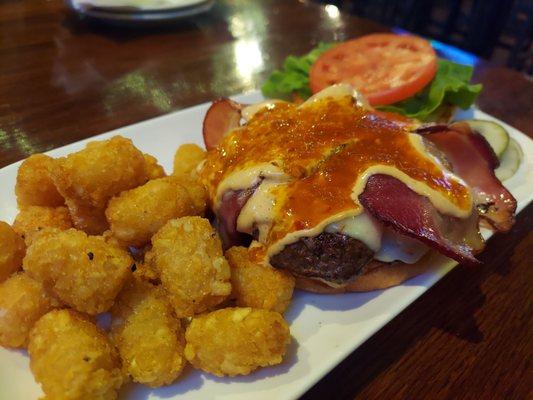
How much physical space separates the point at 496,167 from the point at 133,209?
4.81ft

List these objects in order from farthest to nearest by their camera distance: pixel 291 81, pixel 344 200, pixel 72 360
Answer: pixel 291 81
pixel 344 200
pixel 72 360

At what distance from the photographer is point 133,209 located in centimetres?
158

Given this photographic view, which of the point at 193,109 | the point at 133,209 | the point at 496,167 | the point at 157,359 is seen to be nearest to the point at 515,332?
the point at 496,167

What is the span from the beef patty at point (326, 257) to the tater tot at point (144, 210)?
38 centimetres

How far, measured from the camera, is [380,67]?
9.16 feet

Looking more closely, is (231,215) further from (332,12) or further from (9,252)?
(332,12)

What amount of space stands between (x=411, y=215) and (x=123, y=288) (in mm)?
925

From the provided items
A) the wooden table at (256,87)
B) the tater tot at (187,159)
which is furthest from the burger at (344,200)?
the wooden table at (256,87)

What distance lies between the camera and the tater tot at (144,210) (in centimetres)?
158

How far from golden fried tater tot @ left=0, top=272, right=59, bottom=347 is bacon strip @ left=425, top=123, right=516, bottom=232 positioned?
1.51m

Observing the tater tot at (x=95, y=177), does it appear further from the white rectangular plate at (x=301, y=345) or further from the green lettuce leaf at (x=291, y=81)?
the green lettuce leaf at (x=291, y=81)

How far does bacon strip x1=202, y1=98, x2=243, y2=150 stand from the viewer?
2.17m

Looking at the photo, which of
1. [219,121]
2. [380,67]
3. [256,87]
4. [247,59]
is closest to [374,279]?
[219,121]

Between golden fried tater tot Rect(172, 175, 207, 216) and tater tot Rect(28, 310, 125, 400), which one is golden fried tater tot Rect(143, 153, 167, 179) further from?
tater tot Rect(28, 310, 125, 400)
